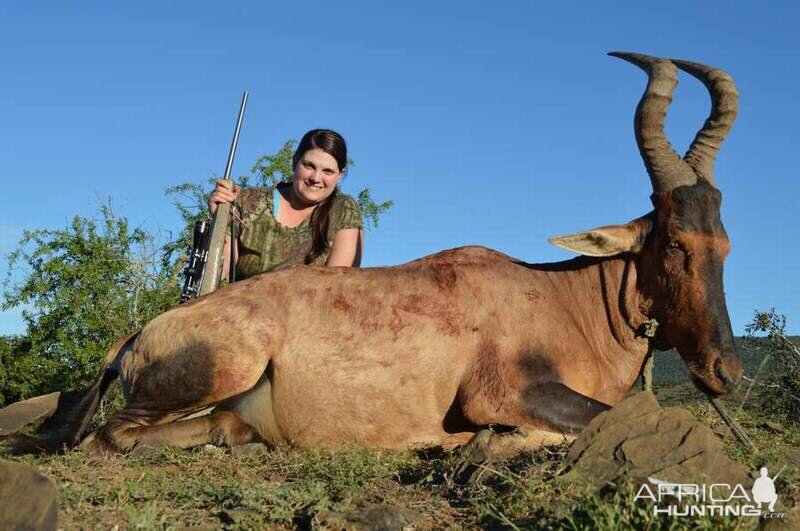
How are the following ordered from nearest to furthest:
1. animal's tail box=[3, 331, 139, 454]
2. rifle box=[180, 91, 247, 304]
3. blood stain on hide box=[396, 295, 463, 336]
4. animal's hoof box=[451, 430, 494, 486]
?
animal's hoof box=[451, 430, 494, 486] < animal's tail box=[3, 331, 139, 454] < blood stain on hide box=[396, 295, 463, 336] < rifle box=[180, 91, 247, 304]

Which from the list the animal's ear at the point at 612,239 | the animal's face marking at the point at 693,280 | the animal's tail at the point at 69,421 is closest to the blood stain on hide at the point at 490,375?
the animal's ear at the point at 612,239

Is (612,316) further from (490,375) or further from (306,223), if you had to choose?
(306,223)

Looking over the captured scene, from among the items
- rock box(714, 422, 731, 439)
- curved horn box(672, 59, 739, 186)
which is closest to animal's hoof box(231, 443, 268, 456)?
rock box(714, 422, 731, 439)

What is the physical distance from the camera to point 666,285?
231 inches

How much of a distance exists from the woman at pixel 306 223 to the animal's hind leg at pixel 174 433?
2314mm

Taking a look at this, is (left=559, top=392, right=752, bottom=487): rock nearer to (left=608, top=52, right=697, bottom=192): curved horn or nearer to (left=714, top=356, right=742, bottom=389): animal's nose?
(left=714, top=356, right=742, bottom=389): animal's nose

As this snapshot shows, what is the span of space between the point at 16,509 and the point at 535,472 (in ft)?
7.51

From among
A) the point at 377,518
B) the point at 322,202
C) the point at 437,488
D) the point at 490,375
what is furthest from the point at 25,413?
the point at 377,518

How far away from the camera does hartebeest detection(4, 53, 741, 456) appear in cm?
564

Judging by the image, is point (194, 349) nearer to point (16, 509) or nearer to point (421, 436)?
point (421, 436)

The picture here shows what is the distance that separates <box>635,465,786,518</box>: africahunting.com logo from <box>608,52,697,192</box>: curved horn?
296 centimetres

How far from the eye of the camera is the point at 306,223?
817cm

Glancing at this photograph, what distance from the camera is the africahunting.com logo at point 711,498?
3170 mm

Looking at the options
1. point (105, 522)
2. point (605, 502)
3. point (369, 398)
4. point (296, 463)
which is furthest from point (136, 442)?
point (605, 502)
